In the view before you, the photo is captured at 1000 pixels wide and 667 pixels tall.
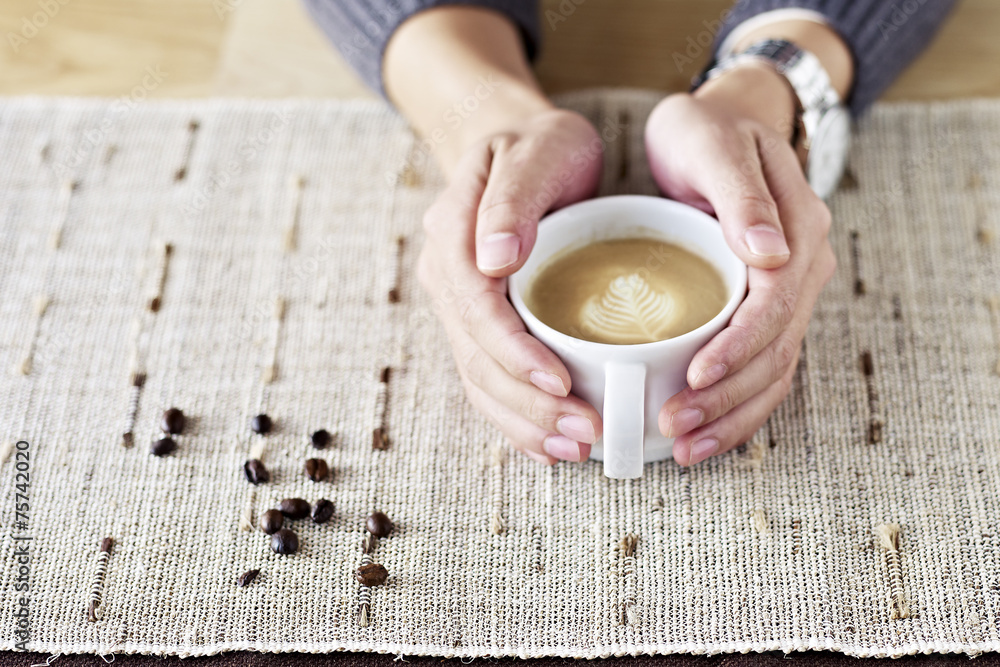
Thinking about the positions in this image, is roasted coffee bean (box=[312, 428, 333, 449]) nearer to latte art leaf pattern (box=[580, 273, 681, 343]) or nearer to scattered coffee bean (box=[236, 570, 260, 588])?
scattered coffee bean (box=[236, 570, 260, 588])

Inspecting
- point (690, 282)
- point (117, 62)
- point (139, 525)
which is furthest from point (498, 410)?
point (117, 62)

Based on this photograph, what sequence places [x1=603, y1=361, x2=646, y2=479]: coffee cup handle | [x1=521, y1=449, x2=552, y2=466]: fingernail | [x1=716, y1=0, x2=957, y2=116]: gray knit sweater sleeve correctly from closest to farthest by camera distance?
[x1=603, y1=361, x2=646, y2=479]: coffee cup handle, [x1=521, y1=449, x2=552, y2=466]: fingernail, [x1=716, y1=0, x2=957, y2=116]: gray knit sweater sleeve

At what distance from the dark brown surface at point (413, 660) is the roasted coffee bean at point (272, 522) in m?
0.09

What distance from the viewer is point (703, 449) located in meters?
0.62

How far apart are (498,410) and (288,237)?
0.97 ft

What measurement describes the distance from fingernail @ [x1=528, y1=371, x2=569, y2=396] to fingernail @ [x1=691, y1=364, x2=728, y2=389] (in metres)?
0.09

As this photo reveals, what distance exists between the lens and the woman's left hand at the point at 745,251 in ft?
1.92

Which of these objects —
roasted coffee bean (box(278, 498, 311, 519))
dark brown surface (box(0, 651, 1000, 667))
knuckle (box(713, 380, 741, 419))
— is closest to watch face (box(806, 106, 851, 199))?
knuckle (box(713, 380, 741, 419))

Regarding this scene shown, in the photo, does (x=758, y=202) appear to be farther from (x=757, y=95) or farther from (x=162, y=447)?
(x=162, y=447)

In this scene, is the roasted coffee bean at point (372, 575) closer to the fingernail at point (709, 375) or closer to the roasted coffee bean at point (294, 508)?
the roasted coffee bean at point (294, 508)

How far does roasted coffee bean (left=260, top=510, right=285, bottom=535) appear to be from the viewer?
2.03 ft

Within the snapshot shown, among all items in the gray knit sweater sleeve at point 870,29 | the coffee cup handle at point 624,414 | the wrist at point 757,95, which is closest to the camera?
the coffee cup handle at point 624,414

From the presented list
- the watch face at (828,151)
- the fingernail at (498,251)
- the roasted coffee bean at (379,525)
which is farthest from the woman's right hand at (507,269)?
the watch face at (828,151)

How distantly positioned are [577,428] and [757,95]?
38 centimetres
